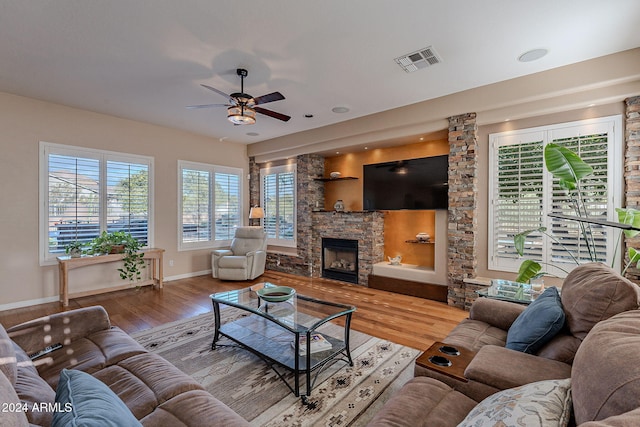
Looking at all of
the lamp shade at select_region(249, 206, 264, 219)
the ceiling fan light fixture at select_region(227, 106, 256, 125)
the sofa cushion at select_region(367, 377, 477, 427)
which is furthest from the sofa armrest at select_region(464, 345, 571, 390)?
the lamp shade at select_region(249, 206, 264, 219)

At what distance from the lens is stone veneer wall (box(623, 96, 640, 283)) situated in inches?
122

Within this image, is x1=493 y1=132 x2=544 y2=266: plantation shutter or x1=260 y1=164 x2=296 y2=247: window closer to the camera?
x1=493 y1=132 x2=544 y2=266: plantation shutter

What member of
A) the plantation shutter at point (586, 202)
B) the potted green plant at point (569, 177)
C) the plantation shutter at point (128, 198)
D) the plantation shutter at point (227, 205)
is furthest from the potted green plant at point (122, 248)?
the plantation shutter at point (586, 202)

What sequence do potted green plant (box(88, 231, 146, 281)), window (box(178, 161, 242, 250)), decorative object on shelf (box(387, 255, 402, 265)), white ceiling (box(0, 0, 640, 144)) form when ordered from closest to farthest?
white ceiling (box(0, 0, 640, 144))
potted green plant (box(88, 231, 146, 281))
decorative object on shelf (box(387, 255, 402, 265))
window (box(178, 161, 242, 250))

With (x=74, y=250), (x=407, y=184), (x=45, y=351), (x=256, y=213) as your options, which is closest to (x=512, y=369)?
(x=45, y=351)

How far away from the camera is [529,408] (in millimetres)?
904

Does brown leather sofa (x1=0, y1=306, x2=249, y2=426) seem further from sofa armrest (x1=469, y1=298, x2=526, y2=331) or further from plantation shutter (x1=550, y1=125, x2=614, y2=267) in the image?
plantation shutter (x1=550, y1=125, x2=614, y2=267)


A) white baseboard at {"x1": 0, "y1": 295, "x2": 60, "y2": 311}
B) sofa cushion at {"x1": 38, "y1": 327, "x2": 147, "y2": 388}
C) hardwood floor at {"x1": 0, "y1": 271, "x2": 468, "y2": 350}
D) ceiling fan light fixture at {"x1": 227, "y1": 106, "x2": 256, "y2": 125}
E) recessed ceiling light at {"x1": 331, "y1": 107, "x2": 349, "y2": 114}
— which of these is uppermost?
recessed ceiling light at {"x1": 331, "y1": 107, "x2": 349, "y2": 114}

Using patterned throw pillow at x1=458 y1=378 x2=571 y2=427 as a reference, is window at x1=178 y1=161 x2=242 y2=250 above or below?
above

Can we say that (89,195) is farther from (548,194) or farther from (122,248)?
(548,194)

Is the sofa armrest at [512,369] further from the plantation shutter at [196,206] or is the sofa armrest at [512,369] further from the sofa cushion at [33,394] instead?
the plantation shutter at [196,206]

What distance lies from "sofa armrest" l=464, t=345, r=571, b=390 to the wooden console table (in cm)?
508

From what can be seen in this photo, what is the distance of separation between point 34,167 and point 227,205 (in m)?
3.21

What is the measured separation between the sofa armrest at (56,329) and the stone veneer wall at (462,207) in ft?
13.3
